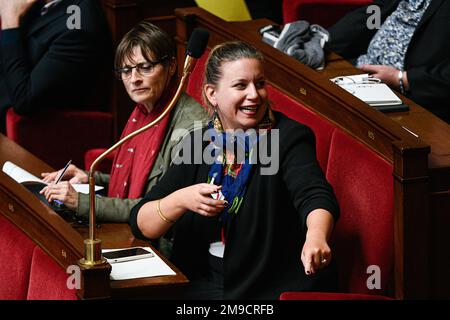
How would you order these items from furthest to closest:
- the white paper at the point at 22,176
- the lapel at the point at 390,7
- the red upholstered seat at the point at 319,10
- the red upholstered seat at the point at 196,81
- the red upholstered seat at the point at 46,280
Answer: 1. the red upholstered seat at the point at 319,10
2. the lapel at the point at 390,7
3. the red upholstered seat at the point at 196,81
4. the white paper at the point at 22,176
5. the red upholstered seat at the point at 46,280

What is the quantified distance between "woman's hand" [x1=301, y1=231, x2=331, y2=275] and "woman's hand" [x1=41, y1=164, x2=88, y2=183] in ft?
3.54

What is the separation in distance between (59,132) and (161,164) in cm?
111

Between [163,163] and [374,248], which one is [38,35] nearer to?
[163,163]

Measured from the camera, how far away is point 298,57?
317 centimetres

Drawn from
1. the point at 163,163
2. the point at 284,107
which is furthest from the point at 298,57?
the point at 163,163

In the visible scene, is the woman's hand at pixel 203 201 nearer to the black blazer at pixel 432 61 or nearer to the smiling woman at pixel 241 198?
the smiling woman at pixel 241 198

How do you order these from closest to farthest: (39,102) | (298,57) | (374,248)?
(374,248) → (298,57) → (39,102)

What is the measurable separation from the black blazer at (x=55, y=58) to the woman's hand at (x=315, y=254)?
1.82m

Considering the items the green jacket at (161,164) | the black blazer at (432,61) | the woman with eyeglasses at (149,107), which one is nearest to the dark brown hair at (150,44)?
the woman with eyeglasses at (149,107)

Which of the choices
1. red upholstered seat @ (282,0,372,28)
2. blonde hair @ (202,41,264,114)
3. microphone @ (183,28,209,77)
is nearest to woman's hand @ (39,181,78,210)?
blonde hair @ (202,41,264,114)

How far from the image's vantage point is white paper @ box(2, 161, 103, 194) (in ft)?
9.53

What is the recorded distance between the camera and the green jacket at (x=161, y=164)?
105 inches
